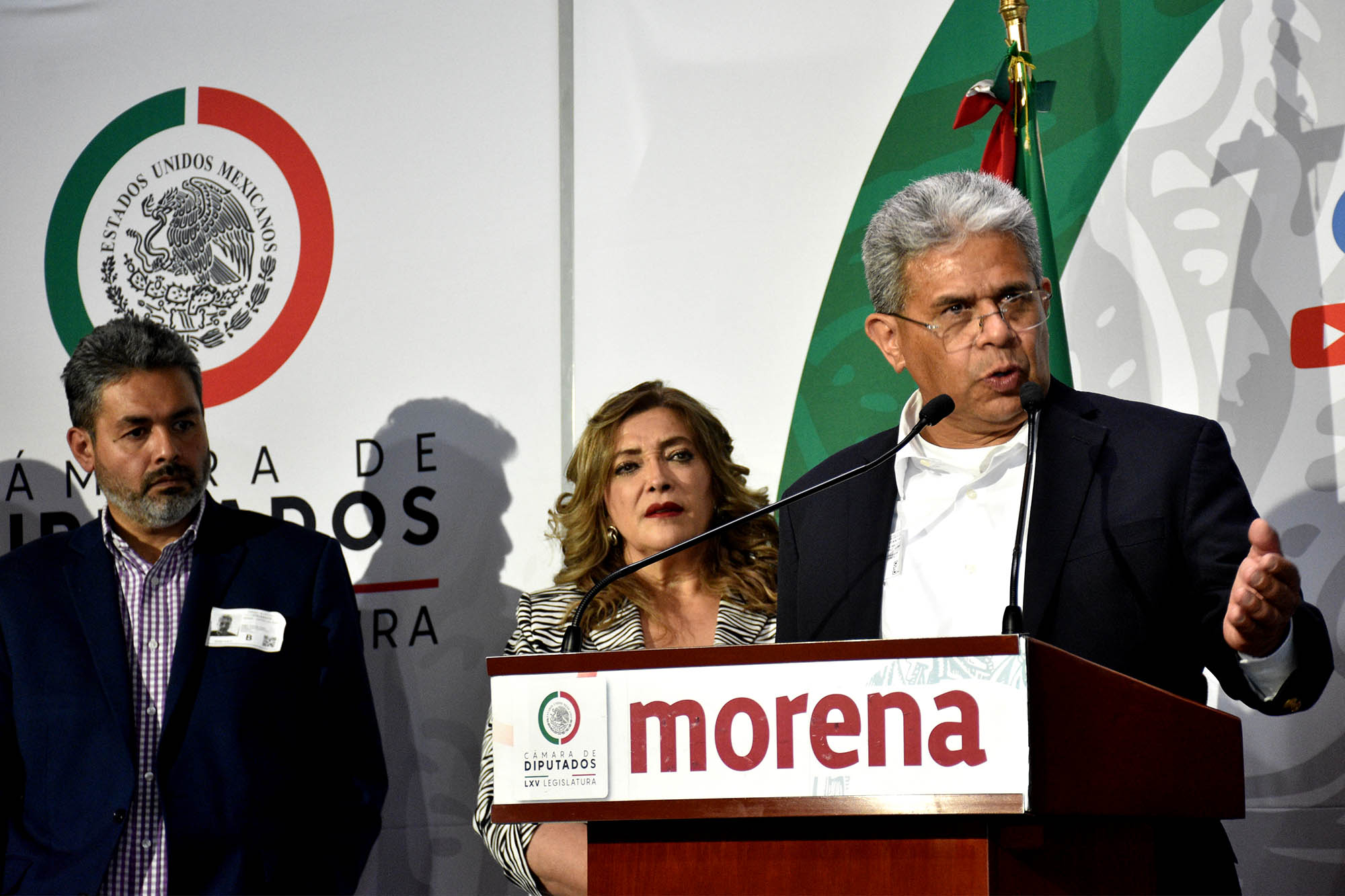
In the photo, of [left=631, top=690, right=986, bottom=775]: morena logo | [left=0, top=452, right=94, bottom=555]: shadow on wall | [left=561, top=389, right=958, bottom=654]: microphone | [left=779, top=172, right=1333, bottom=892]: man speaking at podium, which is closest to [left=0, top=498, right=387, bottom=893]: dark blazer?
[left=0, top=452, right=94, bottom=555]: shadow on wall

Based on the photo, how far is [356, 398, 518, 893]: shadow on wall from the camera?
3385 millimetres

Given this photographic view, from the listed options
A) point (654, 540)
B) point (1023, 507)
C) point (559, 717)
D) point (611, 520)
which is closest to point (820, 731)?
point (559, 717)

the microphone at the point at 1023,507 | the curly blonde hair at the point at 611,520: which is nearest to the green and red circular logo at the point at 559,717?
the microphone at the point at 1023,507

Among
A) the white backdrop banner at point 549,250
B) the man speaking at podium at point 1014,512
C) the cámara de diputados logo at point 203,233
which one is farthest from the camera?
the cámara de diputados logo at point 203,233

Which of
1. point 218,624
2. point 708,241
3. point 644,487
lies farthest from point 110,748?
point 708,241

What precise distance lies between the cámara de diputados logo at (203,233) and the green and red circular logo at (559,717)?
2.59 meters

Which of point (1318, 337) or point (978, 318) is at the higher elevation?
point (1318, 337)

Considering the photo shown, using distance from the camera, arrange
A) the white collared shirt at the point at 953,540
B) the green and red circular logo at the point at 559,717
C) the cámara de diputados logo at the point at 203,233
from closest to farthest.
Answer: the green and red circular logo at the point at 559,717 < the white collared shirt at the point at 953,540 < the cámara de diputados logo at the point at 203,233

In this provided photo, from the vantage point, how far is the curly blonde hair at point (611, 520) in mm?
3062

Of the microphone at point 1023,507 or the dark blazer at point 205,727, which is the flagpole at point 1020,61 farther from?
the dark blazer at point 205,727

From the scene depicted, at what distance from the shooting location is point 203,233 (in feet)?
12.7

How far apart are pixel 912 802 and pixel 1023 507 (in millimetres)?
409

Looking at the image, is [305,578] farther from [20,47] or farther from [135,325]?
[20,47]

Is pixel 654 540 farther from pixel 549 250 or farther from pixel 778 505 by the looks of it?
pixel 778 505
